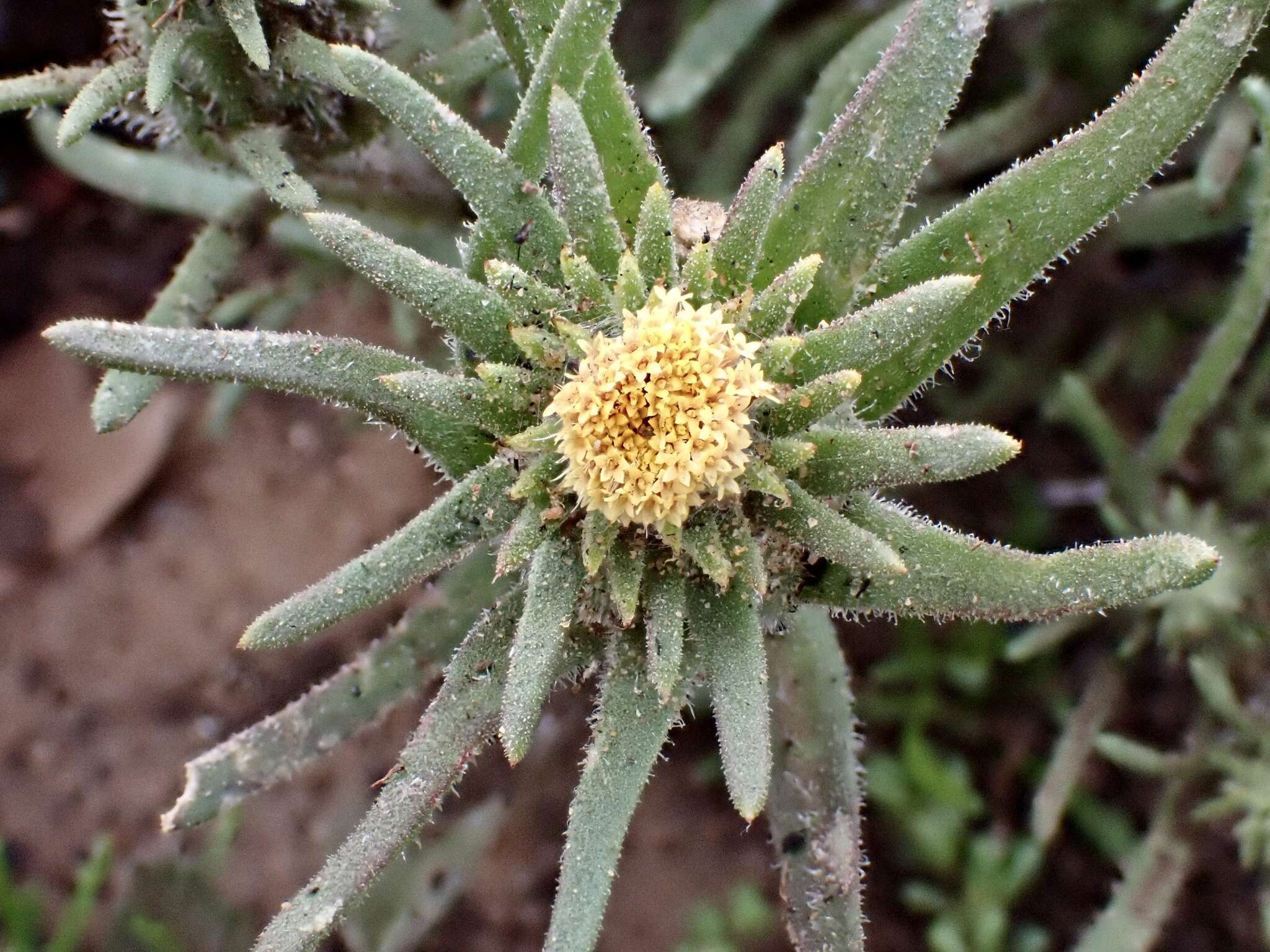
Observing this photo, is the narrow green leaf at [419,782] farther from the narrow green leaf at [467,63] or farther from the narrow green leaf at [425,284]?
the narrow green leaf at [467,63]

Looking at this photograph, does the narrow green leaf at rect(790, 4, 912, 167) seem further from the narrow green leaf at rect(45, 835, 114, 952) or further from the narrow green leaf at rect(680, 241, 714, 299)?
the narrow green leaf at rect(45, 835, 114, 952)

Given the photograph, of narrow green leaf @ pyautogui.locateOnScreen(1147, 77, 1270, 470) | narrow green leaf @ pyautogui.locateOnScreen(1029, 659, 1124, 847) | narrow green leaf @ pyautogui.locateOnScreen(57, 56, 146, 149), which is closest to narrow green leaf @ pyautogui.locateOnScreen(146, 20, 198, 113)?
narrow green leaf @ pyautogui.locateOnScreen(57, 56, 146, 149)

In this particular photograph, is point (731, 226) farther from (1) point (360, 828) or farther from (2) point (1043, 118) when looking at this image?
(2) point (1043, 118)

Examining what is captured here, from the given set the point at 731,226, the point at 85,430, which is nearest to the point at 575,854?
the point at 731,226

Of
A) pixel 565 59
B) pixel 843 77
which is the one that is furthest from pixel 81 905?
pixel 843 77

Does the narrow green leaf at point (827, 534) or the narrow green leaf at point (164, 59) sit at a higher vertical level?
the narrow green leaf at point (164, 59)

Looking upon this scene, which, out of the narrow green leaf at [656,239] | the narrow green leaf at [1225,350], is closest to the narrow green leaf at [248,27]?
the narrow green leaf at [656,239]
